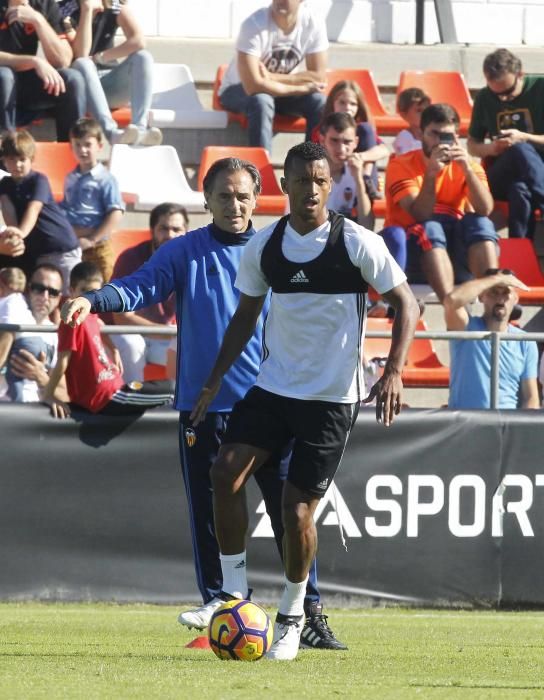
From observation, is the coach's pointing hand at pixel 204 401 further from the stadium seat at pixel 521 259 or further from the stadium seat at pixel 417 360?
the stadium seat at pixel 521 259

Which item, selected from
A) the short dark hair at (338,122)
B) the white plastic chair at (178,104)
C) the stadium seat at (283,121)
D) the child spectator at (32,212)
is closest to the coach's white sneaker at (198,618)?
the child spectator at (32,212)

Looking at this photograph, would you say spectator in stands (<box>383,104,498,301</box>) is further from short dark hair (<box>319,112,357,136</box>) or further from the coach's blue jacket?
the coach's blue jacket

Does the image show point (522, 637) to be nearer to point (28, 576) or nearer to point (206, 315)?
point (206, 315)

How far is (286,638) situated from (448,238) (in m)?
6.40

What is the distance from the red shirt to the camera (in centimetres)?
892

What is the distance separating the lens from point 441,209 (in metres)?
12.2

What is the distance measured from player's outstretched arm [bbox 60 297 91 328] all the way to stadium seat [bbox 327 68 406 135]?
8.30 meters

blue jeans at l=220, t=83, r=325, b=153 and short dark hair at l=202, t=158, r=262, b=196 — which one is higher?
short dark hair at l=202, t=158, r=262, b=196

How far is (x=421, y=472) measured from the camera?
959 cm

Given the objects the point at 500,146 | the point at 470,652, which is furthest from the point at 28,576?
the point at 500,146

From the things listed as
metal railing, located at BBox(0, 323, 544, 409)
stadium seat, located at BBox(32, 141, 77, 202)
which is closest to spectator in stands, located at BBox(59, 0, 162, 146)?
stadium seat, located at BBox(32, 141, 77, 202)

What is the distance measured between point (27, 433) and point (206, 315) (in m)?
2.43

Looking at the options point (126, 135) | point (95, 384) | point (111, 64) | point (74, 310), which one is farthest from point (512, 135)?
point (74, 310)

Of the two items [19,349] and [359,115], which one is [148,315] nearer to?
[19,349]
